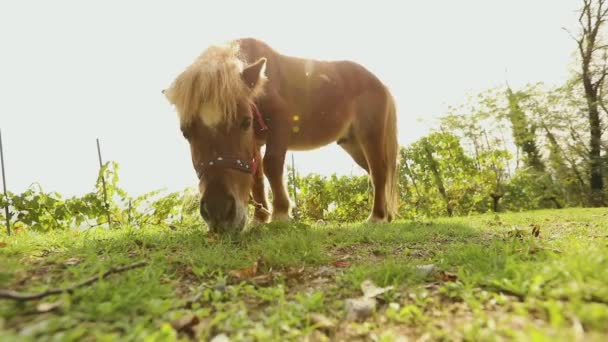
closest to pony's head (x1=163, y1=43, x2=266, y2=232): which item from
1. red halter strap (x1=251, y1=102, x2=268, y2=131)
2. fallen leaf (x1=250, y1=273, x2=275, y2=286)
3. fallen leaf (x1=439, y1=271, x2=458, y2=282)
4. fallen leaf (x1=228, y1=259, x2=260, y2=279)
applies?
red halter strap (x1=251, y1=102, x2=268, y2=131)

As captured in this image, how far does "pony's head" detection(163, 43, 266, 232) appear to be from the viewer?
2.63 metres

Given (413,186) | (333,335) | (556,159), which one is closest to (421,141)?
(413,186)

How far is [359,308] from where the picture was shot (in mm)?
1396

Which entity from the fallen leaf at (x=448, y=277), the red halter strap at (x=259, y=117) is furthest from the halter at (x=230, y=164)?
the fallen leaf at (x=448, y=277)

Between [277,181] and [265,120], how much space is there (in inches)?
29.2

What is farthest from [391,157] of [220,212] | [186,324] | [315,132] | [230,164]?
[186,324]

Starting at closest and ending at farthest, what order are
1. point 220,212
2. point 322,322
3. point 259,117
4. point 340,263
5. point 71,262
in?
point 322,322
point 71,262
point 340,263
point 220,212
point 259,117

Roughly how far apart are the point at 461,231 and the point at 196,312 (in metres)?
3.30

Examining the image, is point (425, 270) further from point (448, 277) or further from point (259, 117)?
point (259, 117)

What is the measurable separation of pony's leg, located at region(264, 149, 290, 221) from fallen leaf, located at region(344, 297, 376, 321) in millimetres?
2630

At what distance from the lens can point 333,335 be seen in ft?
4.14

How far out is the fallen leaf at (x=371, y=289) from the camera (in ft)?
5.05

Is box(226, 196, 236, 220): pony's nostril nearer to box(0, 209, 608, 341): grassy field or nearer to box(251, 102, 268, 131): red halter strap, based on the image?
box(0, 209, 608, 341): grassy field

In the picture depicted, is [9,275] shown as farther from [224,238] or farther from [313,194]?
[313,194]
